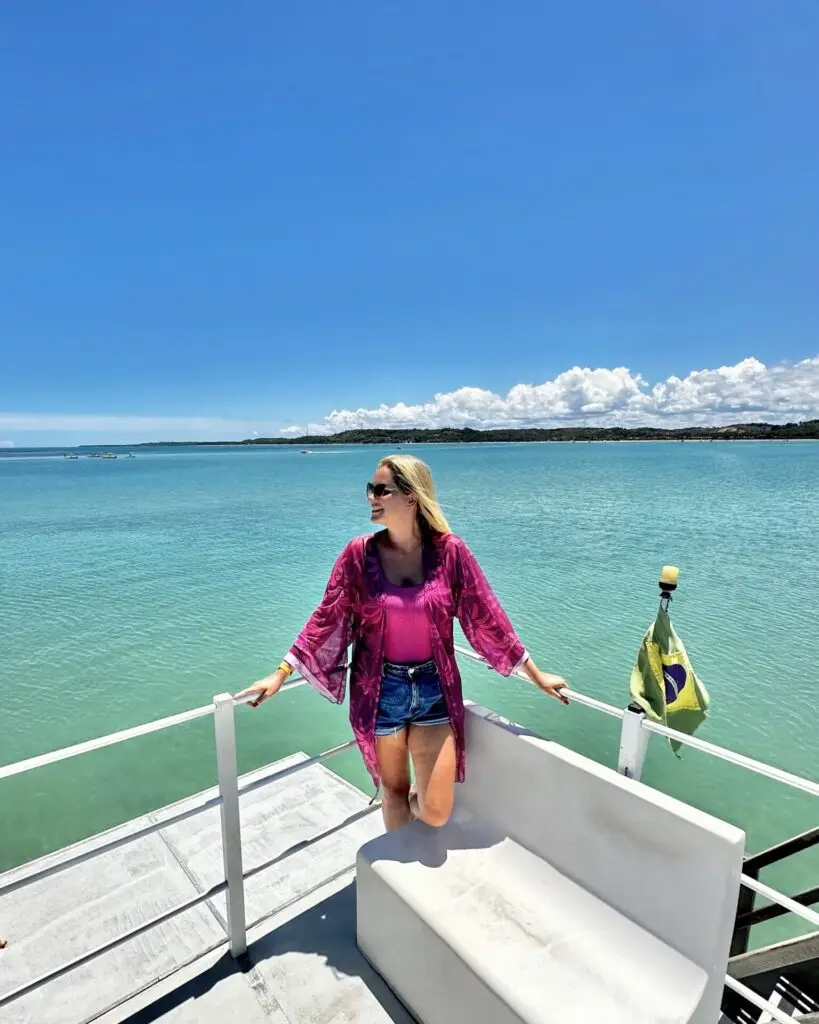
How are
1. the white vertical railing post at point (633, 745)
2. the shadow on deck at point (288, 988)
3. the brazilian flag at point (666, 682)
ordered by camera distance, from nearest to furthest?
the shadow on deck at point (288, 988) → the white vertical railing post at point (633, 745) → the brazilian flag at point (666, 682)

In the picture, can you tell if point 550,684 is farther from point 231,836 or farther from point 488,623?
point 231,836

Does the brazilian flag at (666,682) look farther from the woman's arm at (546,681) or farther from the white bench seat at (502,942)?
the white bench seat at (502,942)

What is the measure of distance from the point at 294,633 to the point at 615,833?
341 inches

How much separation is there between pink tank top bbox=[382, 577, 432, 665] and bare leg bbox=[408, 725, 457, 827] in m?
0.29

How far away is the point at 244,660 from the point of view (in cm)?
882

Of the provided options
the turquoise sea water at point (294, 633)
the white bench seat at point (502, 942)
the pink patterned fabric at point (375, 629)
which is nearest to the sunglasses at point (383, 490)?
the pink patterned fabric at point (375, 629)

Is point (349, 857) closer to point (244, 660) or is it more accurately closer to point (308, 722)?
point (308, 722)

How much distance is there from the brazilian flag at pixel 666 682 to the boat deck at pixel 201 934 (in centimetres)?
158

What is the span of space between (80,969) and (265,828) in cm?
114

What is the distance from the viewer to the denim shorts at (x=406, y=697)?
2.09 metres

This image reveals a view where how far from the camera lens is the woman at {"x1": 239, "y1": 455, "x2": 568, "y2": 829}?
2.09m

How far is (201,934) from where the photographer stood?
2.38m

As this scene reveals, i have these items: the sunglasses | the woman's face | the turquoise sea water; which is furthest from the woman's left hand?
the turquoise sea water

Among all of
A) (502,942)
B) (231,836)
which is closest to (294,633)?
(231,836)
